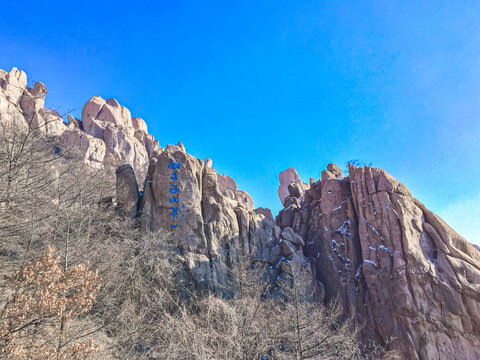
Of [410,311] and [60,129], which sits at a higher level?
[60,129]

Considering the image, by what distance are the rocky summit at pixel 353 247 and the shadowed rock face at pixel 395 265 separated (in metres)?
0.07

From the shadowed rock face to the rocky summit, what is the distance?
7 cm

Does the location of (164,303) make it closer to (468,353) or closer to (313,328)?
(313,328)

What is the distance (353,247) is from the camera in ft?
72.7

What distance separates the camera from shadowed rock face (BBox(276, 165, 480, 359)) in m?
16.4

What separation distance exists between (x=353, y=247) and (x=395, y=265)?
3.68 m

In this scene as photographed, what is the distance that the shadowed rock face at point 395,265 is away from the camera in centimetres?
1641

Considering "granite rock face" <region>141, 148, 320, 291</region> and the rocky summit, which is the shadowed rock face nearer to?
the rocky summit

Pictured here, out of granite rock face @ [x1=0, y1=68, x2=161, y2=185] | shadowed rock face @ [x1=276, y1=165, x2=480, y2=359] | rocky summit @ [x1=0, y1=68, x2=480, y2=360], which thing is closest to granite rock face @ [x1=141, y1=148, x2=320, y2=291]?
rocky summit @ [x1=0, y1=68, x2=480, y2=360]

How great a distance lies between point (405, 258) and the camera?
19.1 m

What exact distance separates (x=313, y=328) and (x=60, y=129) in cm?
4743

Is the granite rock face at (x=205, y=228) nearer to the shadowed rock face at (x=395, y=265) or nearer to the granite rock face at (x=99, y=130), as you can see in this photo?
the shadowed rock face at (x=395, y=265)

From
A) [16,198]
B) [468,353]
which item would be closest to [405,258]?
[468,353]

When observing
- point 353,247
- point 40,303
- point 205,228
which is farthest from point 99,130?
point 40,303
